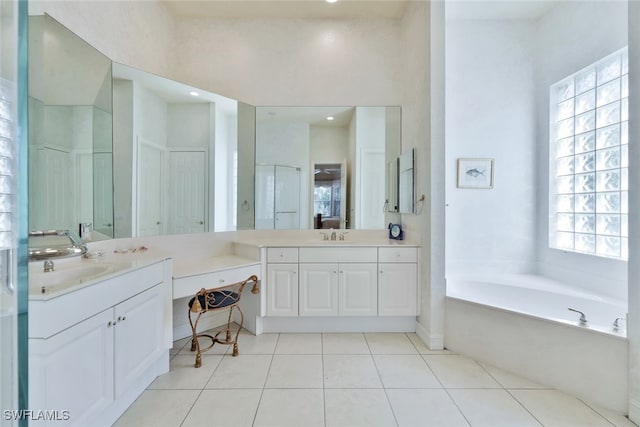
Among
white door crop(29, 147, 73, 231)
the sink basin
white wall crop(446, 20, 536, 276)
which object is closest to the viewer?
the sink basin

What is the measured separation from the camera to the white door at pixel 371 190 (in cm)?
286

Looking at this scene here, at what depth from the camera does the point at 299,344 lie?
227 cm

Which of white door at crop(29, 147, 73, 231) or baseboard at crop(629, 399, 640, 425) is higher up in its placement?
white door at crop(29, 147, 73, 231)

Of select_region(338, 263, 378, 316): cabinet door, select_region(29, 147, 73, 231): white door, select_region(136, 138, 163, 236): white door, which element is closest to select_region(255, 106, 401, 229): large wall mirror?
select_region(338, 263, 378, 316): cabinet door

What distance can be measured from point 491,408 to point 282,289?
1.72 meters

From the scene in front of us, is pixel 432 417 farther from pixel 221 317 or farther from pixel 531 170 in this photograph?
pixel 531 170

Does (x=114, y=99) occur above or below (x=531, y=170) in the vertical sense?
above

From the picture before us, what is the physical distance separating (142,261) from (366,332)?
2017 millimetres

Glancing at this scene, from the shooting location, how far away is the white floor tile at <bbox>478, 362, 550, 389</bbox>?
1.73 meters

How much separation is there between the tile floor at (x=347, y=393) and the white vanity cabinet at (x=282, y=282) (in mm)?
356

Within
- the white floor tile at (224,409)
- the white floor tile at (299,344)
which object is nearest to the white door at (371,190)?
the white floor tile at (299,344)

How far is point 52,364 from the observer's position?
3.38ft

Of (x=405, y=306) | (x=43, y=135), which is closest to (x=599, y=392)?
(x=405, y=306)

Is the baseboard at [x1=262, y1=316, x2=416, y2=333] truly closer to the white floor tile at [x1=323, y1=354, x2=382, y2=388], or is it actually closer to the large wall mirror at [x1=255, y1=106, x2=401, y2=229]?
the white floor tile at [x1=323, y1=354, x2=382, y2=388]
